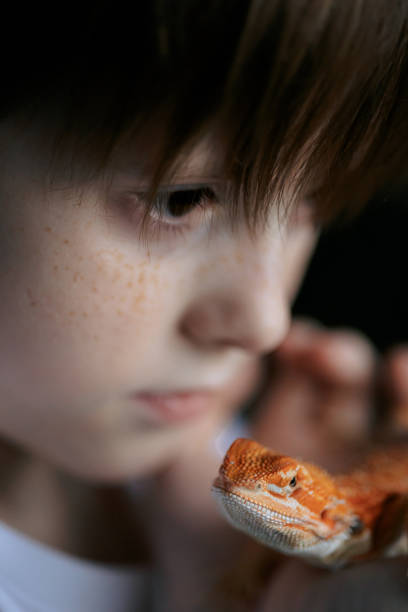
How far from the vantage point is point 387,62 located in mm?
391

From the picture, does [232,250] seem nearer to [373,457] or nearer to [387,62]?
[387,62]

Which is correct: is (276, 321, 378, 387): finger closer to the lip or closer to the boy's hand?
the boy's hand

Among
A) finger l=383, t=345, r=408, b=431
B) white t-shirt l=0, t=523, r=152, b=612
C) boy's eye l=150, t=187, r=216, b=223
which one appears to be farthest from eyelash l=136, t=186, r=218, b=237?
finger l=383, t=345, r=408, b=431

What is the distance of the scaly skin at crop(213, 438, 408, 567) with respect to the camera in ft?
1.51

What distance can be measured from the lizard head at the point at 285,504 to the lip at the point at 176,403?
18 centimetres

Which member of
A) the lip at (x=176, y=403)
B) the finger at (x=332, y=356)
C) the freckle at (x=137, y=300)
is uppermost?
the freckle at (x=137, y=300)

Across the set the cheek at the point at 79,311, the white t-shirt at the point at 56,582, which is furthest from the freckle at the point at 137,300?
the white t-shirt at the point at 56,582

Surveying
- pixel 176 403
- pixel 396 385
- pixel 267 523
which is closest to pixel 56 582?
pixel 176 403

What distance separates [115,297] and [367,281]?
90 cm

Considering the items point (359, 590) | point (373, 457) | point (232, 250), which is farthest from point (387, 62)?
point (373, 457)

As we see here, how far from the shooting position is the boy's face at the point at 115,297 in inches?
18.1

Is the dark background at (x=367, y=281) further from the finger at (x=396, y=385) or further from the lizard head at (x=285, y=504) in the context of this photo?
the lizard head at (x=285, y=504)

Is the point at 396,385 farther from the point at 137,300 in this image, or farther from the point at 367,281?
the point at 137,300

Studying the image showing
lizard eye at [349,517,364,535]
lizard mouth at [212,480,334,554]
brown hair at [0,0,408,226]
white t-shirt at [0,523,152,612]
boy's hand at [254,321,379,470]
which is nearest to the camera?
brown hair at [0,0,408,226]
